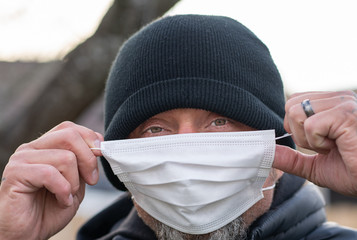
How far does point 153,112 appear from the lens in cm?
208

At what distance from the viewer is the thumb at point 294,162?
1835mm

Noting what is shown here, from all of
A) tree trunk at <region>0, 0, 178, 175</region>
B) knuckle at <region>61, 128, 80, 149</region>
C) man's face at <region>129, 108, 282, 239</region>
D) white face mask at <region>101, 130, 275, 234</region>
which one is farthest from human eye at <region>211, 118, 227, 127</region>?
tree trunk at <region>0, 0, 178, 175</region>

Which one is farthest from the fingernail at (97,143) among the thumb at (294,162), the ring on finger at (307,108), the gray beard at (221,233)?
the ring on finger at (307,108)

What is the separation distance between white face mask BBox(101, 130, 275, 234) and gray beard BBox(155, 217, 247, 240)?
0.03 meters

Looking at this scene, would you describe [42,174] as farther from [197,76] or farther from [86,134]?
[197,76]

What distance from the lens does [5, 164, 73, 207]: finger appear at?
1812mm

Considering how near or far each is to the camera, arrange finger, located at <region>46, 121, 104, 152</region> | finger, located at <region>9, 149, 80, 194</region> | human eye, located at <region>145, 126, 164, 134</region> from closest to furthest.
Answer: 1. finger, located at <region>9, 149, 80, 194</region>
2. finger, located at <region>46, 121, 104, 152</region>
3. human eye, located at <region>145, 126, 164, 134</region>

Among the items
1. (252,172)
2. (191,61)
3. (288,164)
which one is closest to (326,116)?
(288,164)

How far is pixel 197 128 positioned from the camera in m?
2.09

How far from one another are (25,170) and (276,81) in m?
1.37

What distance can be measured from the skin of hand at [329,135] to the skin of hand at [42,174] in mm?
907

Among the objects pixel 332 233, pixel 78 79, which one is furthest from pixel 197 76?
pixel 78 79

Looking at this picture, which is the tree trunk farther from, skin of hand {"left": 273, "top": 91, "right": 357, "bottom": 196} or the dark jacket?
skin of hand {"left": 273, "top": 91, "right": 357, "bottom": 196}

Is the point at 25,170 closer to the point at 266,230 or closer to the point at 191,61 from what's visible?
the point at 191,61
